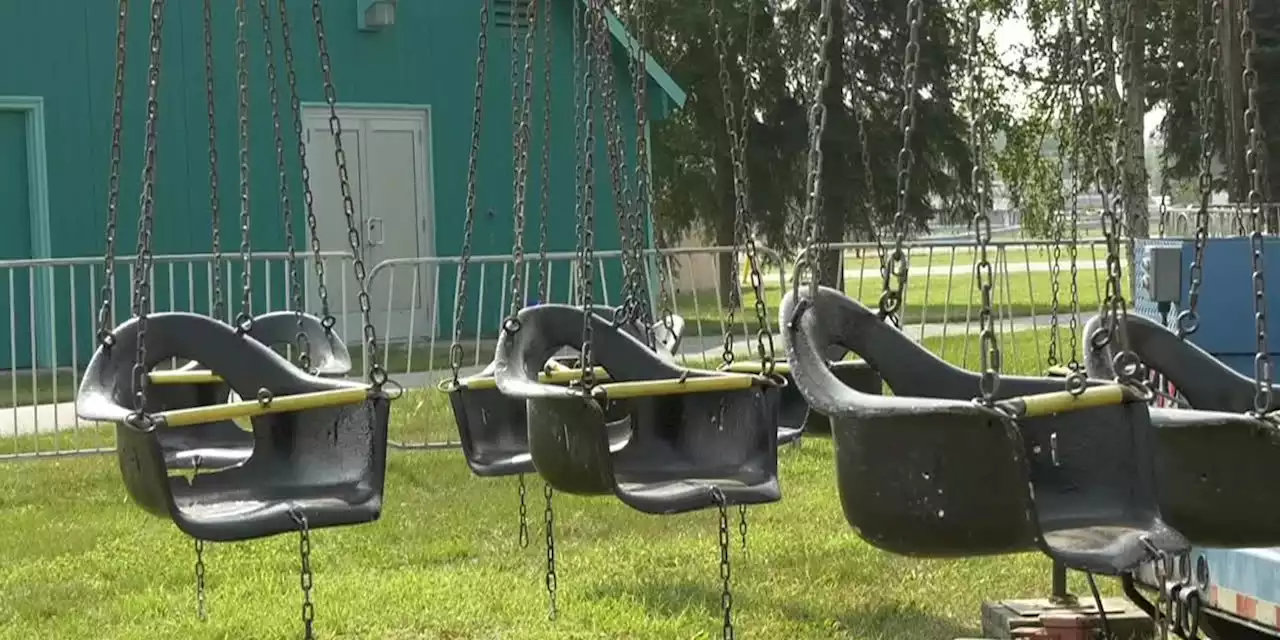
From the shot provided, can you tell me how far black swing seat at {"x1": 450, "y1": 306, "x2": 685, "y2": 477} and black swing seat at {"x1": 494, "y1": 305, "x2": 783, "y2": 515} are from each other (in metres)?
0.18

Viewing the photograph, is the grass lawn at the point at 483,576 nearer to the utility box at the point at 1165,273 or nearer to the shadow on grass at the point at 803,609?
the shadow on grass at the point at 803,609

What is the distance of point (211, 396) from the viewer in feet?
18.7

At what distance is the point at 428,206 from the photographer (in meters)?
16.1

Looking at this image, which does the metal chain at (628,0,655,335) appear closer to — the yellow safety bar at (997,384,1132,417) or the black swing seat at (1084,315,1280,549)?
the black swing seat at (1084,315,1280,549)

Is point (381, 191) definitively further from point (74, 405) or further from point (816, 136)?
point (816, 136)

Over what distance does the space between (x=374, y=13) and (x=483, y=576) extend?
386 inches

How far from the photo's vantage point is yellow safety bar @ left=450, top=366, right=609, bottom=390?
16.8ft

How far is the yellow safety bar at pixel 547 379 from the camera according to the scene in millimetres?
→ 5125

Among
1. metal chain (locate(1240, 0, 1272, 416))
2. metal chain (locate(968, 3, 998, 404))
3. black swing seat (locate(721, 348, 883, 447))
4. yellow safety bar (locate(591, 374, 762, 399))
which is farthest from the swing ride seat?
metal chain (locate(1240, 0, 1272, 416))

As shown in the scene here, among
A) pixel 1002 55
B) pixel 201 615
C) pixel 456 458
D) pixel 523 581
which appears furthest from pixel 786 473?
pixel 1002 55

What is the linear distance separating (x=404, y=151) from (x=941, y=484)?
13419 mm

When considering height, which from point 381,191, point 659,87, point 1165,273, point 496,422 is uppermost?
point 659,87

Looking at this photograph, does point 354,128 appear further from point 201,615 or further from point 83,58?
point 201,615

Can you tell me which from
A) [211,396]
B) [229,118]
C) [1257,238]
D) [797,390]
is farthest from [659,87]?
[1257,238]
